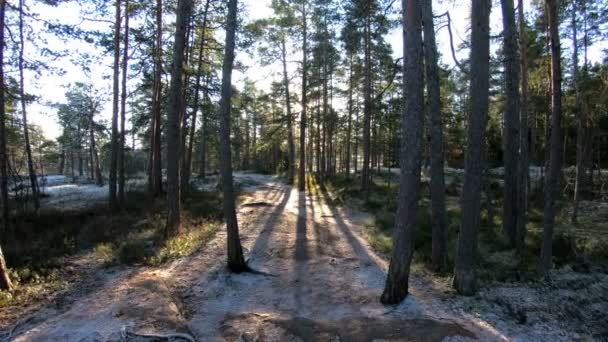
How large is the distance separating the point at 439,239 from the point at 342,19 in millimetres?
9571

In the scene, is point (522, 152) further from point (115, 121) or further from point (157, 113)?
point (115, 121)

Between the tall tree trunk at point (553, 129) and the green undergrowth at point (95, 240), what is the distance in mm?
7760

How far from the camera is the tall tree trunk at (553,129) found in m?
6.93

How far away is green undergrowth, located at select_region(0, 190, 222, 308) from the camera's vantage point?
737 centimetres

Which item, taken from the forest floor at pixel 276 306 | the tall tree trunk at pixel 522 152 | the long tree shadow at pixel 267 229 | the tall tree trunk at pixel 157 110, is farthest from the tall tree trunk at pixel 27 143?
the tall tree trunk at pixel 522 152

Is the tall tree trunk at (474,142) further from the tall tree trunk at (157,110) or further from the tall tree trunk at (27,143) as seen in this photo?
the tall tree trunk at (157,110)

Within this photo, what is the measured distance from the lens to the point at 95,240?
382 inches

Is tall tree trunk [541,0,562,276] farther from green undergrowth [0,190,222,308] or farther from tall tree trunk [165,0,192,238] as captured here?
tall tree trunk [165,0,192,238]

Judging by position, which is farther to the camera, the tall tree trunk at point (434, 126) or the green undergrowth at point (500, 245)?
the green undergrowth at point (500, 245)

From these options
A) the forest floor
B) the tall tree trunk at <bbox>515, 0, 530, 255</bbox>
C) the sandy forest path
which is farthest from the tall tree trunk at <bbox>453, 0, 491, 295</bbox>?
the tall tree trunk at <bbox>515, 0, 530, 255</bbox>

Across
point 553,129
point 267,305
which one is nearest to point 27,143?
point 267,305

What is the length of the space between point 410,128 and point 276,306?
355 centimetres

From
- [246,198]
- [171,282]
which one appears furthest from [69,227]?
[246,198]

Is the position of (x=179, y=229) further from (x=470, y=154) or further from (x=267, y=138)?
(x=267, y=138)
